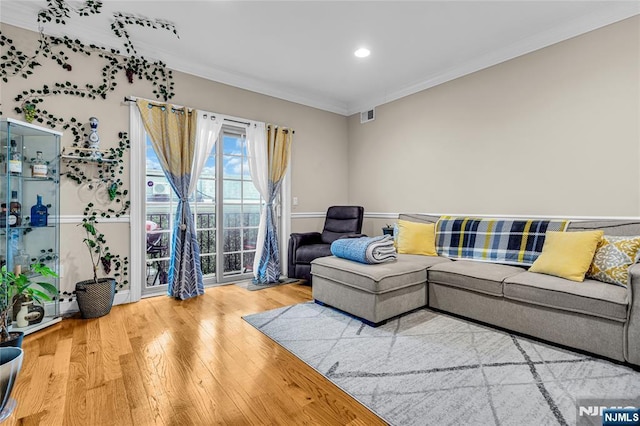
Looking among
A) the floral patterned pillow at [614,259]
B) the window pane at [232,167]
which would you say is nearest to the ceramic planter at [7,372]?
the window pane at [232,167]

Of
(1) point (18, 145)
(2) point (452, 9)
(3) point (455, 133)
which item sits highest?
(2) point (452, 9)

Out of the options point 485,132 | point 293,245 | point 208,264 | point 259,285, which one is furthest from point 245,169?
point 485,132

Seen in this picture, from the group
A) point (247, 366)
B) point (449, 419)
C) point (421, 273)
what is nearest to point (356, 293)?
point (421, 273)

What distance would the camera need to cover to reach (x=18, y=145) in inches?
101

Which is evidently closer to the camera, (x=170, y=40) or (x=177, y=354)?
(x=177, y=354)

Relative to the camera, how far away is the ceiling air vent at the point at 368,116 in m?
4.77

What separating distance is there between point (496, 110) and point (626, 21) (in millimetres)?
1132

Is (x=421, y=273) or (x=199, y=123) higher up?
(x=199, y=123)

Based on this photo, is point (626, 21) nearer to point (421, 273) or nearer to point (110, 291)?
point (421, 273)

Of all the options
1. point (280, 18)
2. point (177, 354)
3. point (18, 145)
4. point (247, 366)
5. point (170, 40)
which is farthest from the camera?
point (170, 40)

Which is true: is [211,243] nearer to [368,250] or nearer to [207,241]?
[207,241]

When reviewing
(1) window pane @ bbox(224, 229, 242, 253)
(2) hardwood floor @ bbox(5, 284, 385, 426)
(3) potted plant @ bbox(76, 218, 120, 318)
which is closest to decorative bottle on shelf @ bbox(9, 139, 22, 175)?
(3) potted plant @ bbox(76, 218, 120, 318)

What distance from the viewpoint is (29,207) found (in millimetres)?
2656
